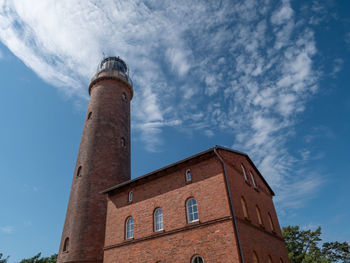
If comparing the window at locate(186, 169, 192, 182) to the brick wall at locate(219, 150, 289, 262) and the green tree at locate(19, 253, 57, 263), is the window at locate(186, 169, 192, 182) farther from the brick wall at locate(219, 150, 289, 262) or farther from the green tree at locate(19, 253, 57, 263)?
the green tree at locate(19, 253, 57, 263)

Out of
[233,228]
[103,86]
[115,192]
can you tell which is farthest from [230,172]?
[103,86]

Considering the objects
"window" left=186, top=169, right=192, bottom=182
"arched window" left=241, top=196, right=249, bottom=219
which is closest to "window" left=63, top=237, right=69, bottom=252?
"window" left=186, top=169, right=192, bottom=182

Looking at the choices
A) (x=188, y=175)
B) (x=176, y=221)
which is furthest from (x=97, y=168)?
(x=176, y=221)

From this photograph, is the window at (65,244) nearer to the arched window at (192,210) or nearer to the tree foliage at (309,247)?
the arched window at (192,210)

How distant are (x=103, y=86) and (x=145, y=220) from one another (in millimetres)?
15455

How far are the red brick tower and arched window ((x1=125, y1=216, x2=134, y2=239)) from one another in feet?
10.4

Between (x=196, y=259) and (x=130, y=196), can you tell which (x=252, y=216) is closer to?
(x=196, y=259)

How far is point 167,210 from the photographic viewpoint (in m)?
14.9

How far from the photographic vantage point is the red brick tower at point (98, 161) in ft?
58.5

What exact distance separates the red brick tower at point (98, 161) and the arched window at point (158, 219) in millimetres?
5796

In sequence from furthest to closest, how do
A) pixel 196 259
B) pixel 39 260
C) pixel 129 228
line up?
pixel 39 260
pixel 129 228
pixel 196 259

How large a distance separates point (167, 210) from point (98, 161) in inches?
353

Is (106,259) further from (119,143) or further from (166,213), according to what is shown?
(119,143)

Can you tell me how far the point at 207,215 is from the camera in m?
13.3
